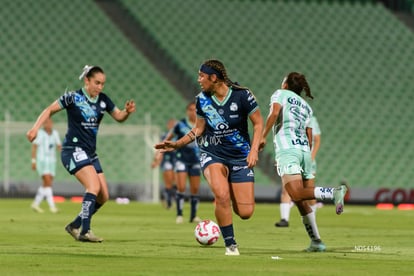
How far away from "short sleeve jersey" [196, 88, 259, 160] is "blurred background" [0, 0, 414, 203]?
20662 millimetres

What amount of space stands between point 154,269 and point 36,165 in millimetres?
18706

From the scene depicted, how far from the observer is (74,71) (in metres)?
36.5

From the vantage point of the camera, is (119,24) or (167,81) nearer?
(167,81)

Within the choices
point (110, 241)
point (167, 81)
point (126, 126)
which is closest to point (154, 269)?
point (110, 241)

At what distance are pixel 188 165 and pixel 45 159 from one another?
6.27 metres

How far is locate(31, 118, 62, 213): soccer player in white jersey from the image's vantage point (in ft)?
88.8

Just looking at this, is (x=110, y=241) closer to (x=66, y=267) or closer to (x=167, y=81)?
(x=66, y=267)

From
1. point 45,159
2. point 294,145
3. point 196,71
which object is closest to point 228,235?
point 294,145

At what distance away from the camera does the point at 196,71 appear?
37750 mm

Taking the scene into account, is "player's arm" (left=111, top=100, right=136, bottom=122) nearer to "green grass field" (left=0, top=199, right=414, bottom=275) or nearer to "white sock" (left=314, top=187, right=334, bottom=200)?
"green grass field" (left=0, top=199, right=414, bottom=275)

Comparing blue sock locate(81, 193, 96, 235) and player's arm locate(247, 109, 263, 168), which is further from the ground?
player's arm locate(247, 109, 263, 168)

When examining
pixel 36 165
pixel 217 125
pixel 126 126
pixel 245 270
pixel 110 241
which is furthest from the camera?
pixel 126 126

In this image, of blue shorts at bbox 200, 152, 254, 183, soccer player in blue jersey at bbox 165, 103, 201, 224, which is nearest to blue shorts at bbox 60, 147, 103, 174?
blue shorts at bbox 200, 152, 254, 183

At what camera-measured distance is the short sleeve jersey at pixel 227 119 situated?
13.2m
